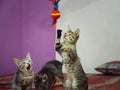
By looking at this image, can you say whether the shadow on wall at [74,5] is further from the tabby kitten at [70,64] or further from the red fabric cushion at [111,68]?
the tabby kitten at [70,64]

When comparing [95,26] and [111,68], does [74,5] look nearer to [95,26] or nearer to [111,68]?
[95,26]

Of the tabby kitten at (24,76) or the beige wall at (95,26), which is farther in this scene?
Result: the beige wall at (95,26)

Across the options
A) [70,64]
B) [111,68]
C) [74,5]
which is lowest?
[111,68]

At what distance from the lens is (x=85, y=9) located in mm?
2596

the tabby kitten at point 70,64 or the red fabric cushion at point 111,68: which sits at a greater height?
the tabby kitten at point 70,64

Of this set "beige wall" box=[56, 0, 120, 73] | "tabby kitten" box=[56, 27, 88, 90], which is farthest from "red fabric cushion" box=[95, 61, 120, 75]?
"tabby kitten" box=[56, 27, 88, 90]

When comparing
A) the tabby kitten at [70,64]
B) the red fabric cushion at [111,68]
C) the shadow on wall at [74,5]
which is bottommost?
the red fabric cushion at [111,68]

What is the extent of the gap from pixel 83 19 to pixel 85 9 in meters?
0.12

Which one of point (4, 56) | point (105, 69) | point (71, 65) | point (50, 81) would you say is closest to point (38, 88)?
point (50, 81)

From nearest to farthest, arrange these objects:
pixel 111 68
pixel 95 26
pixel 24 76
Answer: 1. pixel 24 76
2. pixel 111 68
3. pixel 95 26

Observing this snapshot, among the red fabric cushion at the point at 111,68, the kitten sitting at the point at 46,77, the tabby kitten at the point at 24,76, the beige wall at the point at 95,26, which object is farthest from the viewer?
the beige wall at the point at 95,26

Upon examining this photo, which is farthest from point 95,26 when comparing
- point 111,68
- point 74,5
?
point 111,68

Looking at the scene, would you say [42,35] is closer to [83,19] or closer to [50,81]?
[83,19]

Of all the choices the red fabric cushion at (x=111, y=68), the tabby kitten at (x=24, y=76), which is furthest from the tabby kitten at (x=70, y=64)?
the red fabric cushion at (x=111, y=68)
